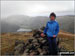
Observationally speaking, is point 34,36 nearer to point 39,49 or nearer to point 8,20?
point 39,49

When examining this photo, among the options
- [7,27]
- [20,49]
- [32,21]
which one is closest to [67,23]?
[32,21]

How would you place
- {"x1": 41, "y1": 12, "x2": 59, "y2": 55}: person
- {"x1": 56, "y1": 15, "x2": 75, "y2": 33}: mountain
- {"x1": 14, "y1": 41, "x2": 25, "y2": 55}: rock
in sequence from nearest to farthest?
{"x1": 41, "y1": 12, "x2": 59, "y2": 55}: person, {"x1": 14, "y1": 41, "x2": 25, "y2": 55}: rock, {"x1": 56, "y1": 15, "x2": 75, "y2": 33}: mountain

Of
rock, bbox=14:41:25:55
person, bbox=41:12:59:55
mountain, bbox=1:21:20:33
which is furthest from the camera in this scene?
mountain, bbox=1:21:20:33

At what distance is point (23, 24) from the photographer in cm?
714

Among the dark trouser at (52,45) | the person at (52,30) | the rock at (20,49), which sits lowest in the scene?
the rock at (20,49)

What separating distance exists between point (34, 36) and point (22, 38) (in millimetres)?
1047

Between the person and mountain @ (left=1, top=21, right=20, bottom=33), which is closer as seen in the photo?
the person

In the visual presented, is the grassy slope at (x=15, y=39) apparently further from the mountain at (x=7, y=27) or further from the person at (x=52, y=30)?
the person at (x=52, y=30)

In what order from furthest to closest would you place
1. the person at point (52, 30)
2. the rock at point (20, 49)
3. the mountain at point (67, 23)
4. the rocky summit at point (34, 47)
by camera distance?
the mountain at point (67, 23)
the rock at point (20, 49)
the rocky summit at point (34, 47)
the person at point (52, 30)

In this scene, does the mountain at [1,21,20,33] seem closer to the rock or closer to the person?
the rock

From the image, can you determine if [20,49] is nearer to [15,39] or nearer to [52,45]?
[15,39]

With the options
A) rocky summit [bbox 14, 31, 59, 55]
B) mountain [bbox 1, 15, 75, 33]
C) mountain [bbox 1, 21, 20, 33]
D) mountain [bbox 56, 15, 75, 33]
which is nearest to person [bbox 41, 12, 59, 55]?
rocky summit [bbox 14, 31, 59, 55]

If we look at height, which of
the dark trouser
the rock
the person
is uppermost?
the person

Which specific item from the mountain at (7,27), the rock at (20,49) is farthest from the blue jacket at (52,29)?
the mountain at (7,27)
